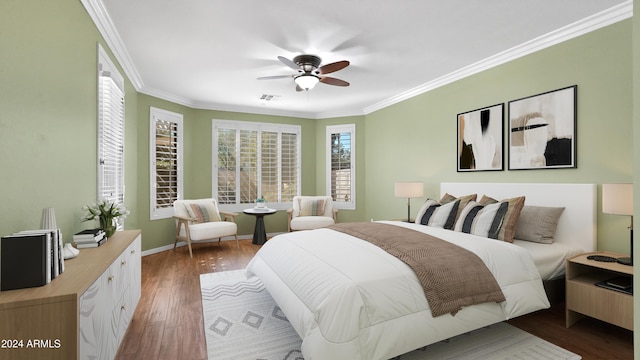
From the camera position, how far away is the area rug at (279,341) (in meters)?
2.11

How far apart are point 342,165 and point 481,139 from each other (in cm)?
317

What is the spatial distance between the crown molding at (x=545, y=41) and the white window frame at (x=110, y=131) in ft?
13.6

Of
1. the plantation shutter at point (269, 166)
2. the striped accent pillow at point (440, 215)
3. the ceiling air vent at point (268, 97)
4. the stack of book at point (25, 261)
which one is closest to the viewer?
the stack of book at point (25, 261)

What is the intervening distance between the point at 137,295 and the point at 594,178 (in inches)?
169

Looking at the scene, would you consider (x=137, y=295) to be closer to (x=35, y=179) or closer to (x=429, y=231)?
(x=35, y=179)

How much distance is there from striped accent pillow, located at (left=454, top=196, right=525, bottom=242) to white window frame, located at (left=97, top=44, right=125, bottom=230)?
12.1ft

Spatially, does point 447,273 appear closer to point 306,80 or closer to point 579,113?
point 579,113

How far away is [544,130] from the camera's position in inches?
126

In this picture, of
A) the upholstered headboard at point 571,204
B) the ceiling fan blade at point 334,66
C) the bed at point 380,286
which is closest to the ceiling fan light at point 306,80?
the ceiling fan blade at point 334,66

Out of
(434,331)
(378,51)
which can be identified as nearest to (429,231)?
(434,331)

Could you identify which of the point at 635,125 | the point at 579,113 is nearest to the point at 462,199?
the point at 579,113

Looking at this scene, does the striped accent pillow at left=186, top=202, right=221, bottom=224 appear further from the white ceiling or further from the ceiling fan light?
the ceiling fan light

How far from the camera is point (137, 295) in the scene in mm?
2650

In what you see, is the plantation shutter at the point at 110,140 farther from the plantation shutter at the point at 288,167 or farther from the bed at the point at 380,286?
the plantation shutter at the point at 288,167
